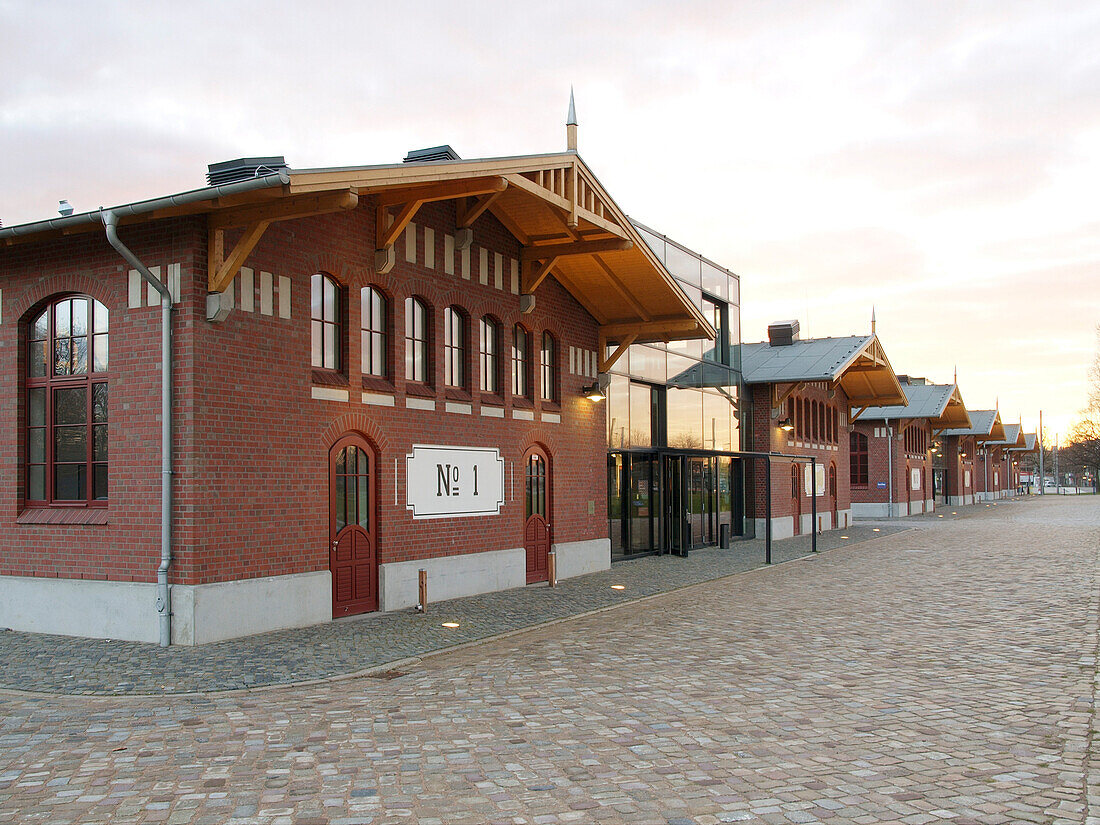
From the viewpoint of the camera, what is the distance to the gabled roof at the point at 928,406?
43094mm

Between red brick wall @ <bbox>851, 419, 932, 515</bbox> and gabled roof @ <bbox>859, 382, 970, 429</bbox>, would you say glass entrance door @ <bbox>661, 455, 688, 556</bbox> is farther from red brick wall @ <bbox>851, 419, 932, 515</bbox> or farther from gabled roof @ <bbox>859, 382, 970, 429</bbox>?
red brick wall @ <bbox>851, 419, 932, 515</bbox>

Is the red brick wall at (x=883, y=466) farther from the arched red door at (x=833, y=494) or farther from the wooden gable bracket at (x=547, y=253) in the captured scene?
the wooden gable bracket at (x=547, y=253)

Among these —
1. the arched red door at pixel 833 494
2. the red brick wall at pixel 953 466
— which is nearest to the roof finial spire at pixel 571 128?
the arched red door at pixel 833 494

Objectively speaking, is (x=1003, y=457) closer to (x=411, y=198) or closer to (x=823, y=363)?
(x=823, y=363)

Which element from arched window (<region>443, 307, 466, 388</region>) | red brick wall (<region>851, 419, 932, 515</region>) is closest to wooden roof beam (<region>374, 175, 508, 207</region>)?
arched window (<region>443, 307, 466, 388</region>)

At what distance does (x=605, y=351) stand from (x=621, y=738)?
12712mm

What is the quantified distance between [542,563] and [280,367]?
694cm

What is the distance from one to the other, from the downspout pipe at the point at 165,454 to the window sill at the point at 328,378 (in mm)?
1950

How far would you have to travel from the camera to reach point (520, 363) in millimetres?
16438

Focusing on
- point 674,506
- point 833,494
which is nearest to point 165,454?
point 674,506

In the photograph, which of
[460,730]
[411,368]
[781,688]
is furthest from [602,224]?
[460,730]

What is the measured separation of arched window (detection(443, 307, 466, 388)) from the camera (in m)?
14.4

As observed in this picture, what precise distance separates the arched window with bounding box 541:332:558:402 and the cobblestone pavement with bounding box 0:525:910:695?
12.9 ft

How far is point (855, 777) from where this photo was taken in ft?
19.5
